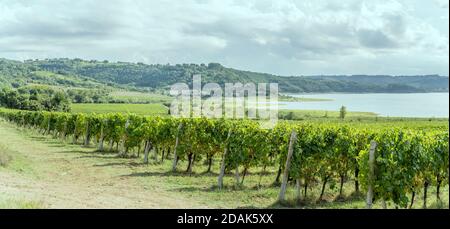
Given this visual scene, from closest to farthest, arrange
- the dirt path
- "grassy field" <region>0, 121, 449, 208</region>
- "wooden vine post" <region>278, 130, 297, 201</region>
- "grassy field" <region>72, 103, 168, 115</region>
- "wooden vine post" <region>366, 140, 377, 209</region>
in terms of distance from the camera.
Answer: "wooden vine post" <region>366, 140, 377, 209</region> < the dirt path < "grassy field" <region>0, 121, 449, 208</region> < "wooden vine post" <region>278, 130, 297, 201</region> < "grassy field" <region>72, 103, 168, 115</region>

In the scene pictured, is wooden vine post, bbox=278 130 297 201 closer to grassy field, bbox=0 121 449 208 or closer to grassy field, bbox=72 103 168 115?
grassy field, bbox=0 121 449 208

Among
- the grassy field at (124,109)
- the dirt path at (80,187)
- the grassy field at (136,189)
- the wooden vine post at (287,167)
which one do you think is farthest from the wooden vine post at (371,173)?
the grassy field at (124,109)

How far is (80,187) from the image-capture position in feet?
49.2

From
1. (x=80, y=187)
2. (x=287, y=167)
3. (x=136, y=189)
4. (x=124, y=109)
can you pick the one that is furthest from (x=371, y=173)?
(x=124, y=109)

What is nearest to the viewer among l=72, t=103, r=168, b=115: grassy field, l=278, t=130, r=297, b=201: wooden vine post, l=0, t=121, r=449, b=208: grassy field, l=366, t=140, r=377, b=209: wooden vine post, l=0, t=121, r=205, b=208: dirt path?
l=366, t=140, r=377, b=209: wooden vine post

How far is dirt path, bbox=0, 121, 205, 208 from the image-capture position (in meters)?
11.8

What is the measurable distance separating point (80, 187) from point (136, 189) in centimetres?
187

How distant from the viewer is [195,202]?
1291 centimetres

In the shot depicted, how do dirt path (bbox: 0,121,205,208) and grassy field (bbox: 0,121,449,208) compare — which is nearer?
dirt path (bbox: 0,121,205,208)

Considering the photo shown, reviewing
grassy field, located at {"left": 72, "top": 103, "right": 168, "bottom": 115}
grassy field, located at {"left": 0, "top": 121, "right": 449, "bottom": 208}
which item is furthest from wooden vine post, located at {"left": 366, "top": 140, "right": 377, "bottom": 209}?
grassy field, located at {"left": 72, "top": 103, "right": 168, "bottom": 115}

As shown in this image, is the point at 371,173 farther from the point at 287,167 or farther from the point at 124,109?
the point at 124,109

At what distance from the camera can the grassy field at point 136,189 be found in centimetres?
1202
